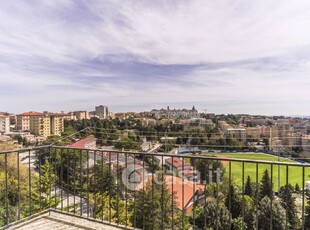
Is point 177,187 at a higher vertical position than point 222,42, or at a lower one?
lower

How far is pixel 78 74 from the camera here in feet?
92.4

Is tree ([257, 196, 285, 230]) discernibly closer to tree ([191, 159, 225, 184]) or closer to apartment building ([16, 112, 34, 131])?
tree ([191, 159, 225, 184])

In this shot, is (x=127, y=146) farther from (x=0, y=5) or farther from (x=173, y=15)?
(x=0, y=5)

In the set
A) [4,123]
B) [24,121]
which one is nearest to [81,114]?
[24,121]

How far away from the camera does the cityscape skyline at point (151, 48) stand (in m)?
8.41

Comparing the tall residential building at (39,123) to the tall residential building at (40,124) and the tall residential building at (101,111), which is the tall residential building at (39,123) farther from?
the tall residential building at (101,111)

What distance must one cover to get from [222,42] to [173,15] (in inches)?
251

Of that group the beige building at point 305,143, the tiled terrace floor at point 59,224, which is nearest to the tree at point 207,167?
the tiled terrace floor at point 59,224

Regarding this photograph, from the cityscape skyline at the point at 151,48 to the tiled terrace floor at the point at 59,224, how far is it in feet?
19.3

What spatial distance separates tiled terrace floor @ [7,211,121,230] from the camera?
2.60 meters

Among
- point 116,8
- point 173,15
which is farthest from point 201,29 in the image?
point 116,8

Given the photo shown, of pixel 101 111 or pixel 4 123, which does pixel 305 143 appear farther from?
pixel 4 123

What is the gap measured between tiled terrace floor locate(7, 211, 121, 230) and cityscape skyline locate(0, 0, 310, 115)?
588 cm

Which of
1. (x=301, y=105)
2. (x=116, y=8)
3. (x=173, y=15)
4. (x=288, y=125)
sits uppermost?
(x=173, y=15)
